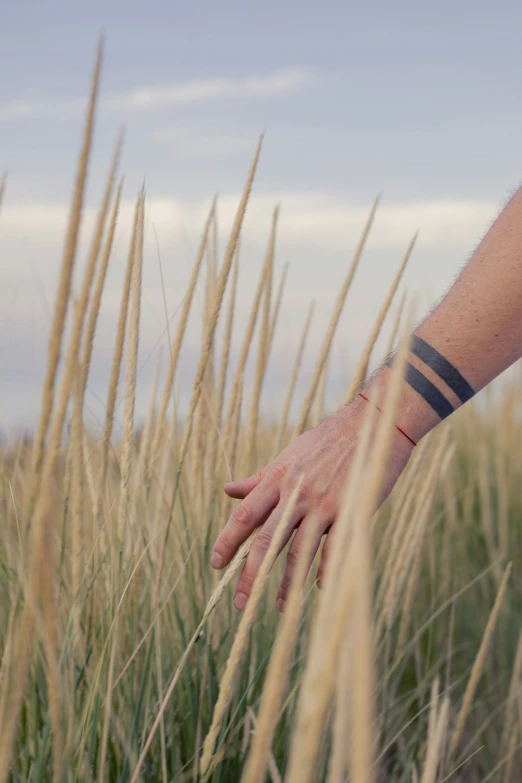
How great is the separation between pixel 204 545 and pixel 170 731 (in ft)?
1.04

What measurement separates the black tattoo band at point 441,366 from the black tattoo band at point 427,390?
2cm

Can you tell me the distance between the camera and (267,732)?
461 millimetres

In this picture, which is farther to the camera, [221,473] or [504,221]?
[221,473]

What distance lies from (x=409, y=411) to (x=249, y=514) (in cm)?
26

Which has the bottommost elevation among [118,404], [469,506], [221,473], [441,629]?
[441,629]

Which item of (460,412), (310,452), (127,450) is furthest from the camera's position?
(460,412)

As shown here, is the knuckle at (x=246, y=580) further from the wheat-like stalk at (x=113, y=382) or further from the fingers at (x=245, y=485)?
the wheat-like stalk at (x=113, y=382)

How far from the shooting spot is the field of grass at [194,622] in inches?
17.4

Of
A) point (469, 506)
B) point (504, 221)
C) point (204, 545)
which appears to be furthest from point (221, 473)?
point (469, 506)

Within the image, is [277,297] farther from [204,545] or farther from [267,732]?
[267,732]

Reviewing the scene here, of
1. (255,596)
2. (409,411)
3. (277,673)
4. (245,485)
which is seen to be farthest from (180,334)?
(277,673)

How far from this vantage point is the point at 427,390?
102 centimetres

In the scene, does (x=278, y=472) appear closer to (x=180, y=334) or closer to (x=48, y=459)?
(x=180, y=334)

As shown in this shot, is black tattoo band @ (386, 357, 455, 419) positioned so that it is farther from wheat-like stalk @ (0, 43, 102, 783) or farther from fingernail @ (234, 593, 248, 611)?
wheat-like stalk @ (0, 43, 102, 783)
